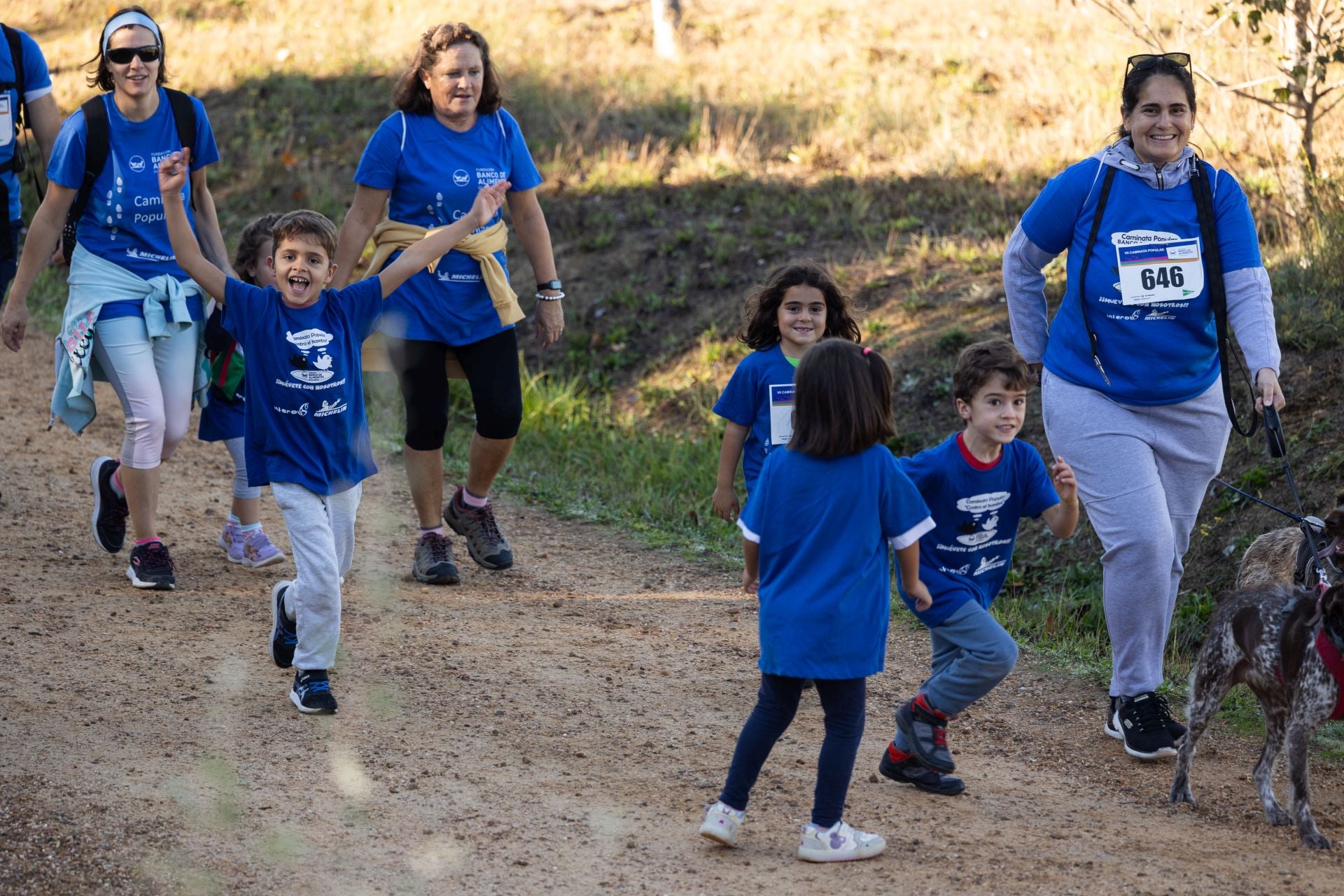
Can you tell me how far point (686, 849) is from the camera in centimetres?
409


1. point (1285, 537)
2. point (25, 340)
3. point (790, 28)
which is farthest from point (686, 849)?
point (790, 28)

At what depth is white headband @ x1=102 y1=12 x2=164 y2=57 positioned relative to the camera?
5.88m

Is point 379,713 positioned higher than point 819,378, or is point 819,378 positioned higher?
point 819,378

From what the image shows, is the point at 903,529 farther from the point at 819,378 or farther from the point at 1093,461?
the point at 1093,461

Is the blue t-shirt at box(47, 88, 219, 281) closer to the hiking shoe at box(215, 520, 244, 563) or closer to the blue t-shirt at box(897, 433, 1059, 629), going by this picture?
the hiking shoe at box(215, 520, 244, 563)

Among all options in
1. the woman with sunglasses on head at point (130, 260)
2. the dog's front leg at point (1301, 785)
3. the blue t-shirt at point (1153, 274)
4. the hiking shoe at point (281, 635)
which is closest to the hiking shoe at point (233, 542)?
the woman with sunglasses on head at point (130, 260)

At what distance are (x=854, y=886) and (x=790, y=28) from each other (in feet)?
57.0

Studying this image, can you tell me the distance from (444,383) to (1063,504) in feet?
10.5

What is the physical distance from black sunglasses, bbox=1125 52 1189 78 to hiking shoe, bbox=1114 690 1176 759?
218 cm

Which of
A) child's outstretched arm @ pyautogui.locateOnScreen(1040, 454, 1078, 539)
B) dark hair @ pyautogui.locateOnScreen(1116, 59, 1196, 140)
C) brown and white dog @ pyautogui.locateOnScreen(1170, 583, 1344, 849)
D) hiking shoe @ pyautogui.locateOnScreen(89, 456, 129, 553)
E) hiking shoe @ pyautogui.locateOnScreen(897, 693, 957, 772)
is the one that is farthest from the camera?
hiking shoe @ pyautogui.locateOnScreen(89, 456, 129, 553)

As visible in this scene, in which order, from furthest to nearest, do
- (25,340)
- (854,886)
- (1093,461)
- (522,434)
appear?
(25,340), (522,434), (1093,461), (854,886)

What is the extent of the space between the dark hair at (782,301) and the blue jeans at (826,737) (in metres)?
1.78

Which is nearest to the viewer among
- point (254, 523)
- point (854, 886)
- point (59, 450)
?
point (854, 886)

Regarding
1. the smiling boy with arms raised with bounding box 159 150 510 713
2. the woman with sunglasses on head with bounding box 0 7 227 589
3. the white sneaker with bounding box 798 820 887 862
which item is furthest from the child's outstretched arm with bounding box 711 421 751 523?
the woman with sunglasses on head with bounding box 0 7 227 589
